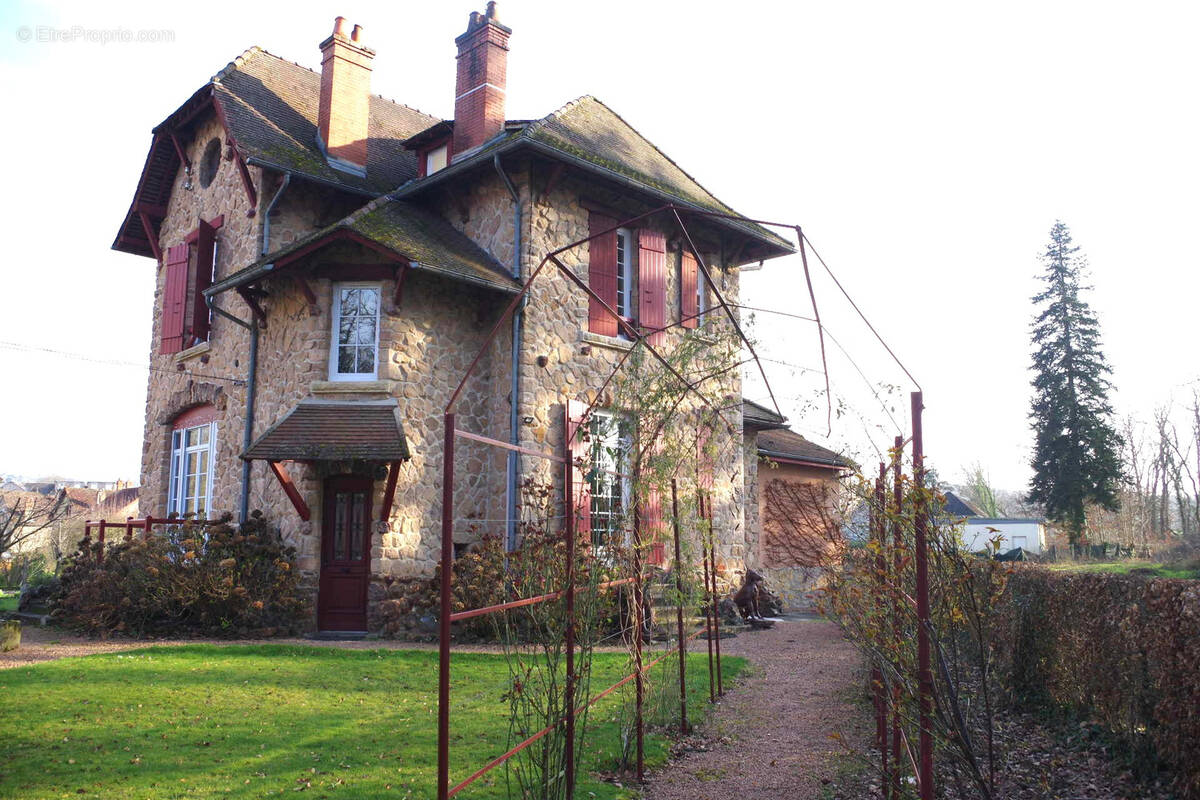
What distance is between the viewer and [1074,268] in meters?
30.5

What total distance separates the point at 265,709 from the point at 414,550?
4.87m

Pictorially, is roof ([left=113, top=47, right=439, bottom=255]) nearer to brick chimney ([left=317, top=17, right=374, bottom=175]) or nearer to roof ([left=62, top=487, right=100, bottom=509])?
brick chimney ([left=317, top=17, right=374, bottom=175])

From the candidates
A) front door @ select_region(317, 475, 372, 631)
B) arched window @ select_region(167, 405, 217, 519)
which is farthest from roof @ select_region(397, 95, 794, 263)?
arched window @ select_region(167, 405, 217, 519)

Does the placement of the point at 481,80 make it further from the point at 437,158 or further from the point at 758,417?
the point at 758,417

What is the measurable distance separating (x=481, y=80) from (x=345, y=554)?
7883mm

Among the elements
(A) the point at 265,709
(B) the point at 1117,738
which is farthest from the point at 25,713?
(B) the point at 1117,738

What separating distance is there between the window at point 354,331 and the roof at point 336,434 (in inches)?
21.1

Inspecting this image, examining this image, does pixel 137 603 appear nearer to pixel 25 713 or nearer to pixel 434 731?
pixel 25 713

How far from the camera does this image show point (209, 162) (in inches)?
594

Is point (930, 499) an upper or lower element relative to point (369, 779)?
upper

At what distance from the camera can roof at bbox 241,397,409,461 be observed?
35.4 ft

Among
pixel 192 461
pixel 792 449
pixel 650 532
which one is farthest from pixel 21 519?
pixel 792 449

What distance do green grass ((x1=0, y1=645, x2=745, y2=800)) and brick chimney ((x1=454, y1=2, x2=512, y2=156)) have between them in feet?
27.7

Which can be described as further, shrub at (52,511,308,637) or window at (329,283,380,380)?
window at (329,283,380,380)
